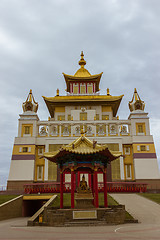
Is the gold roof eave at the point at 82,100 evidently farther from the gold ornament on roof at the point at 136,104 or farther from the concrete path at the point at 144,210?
the concrete path at the point at 144,210

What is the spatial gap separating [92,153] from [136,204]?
7.71 m

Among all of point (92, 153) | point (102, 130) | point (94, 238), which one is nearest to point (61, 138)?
point (102, 130)

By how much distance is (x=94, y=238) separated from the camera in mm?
9211

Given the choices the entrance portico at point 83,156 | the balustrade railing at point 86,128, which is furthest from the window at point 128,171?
the entrance portico at point 83,156

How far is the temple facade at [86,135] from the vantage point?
31.8m

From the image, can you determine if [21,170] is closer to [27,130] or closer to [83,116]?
[27,130]

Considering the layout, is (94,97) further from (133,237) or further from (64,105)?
(133,237)

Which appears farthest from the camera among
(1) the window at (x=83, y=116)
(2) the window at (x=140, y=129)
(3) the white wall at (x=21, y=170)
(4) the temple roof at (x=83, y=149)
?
(1) the window at (x=83, y=116)

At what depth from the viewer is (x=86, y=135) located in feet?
112

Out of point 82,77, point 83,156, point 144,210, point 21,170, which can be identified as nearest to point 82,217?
point 83,156

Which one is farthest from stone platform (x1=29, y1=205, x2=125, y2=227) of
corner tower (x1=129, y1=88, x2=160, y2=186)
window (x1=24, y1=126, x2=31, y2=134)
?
window (x1=24, y1=126, x2=31, y2=134)

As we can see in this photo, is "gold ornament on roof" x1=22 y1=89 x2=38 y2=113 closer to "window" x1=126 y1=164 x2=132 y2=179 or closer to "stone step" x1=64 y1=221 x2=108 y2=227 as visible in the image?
"window" x1=126 y1=164 x2=132 y2=179

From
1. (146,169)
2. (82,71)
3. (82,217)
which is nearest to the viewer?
(82,217)

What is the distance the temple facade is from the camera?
104ft
